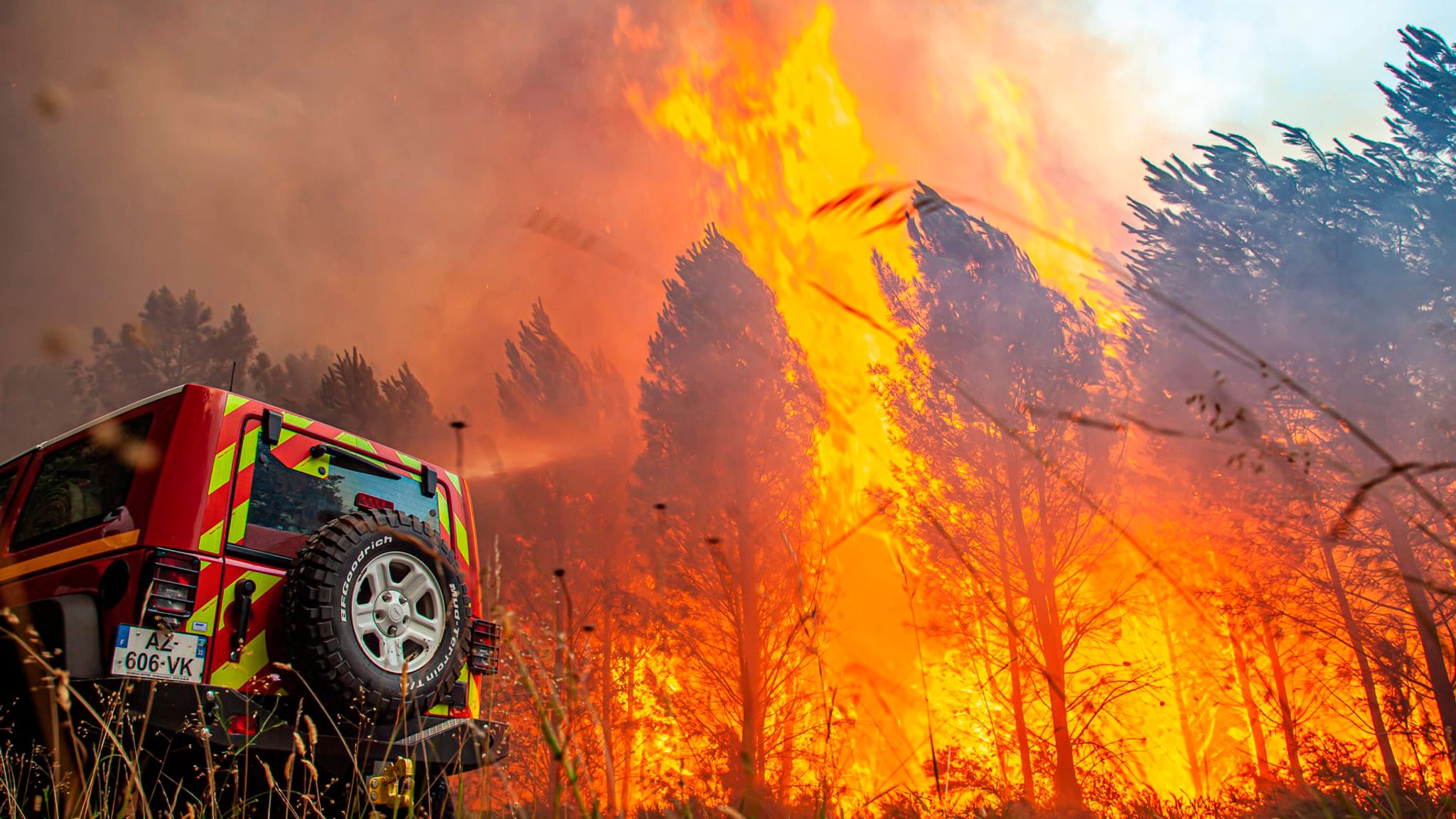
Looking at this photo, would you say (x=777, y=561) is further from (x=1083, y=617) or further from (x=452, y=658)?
(x=452, y=658)

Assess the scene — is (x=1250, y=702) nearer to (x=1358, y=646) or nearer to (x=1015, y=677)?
(x=1015, y=677)

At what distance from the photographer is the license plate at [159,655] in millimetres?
2963

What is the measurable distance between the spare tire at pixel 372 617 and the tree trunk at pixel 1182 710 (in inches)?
769

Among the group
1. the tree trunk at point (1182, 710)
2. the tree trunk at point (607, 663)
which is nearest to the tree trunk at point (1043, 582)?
the tree trunk at point (1182, 710)

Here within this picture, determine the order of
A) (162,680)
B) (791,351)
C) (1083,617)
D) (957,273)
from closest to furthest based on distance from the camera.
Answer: (162,680)
(1083,617)
(957,273)
(791,351)

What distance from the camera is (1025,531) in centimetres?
1449

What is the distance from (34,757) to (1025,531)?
14.1 meters

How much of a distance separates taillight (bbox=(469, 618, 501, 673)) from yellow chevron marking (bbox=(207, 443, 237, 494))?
1373 millimetres

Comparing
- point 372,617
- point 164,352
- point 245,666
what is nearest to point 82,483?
point 245,666

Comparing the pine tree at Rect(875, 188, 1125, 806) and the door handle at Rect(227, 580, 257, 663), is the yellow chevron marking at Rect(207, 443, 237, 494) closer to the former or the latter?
the door handle at Rect(227, 580, 257, 663)

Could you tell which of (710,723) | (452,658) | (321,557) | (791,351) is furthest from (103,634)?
(791,351)

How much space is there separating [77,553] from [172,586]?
569mm

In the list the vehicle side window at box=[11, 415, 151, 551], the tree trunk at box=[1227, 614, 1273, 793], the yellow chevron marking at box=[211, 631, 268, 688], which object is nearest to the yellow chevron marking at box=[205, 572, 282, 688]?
the yellow chevron marking at box=[211, 631, 268, 688]

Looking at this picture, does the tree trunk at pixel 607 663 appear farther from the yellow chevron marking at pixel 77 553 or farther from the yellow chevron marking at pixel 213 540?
the yellow chevron marking at pixel 213 540
